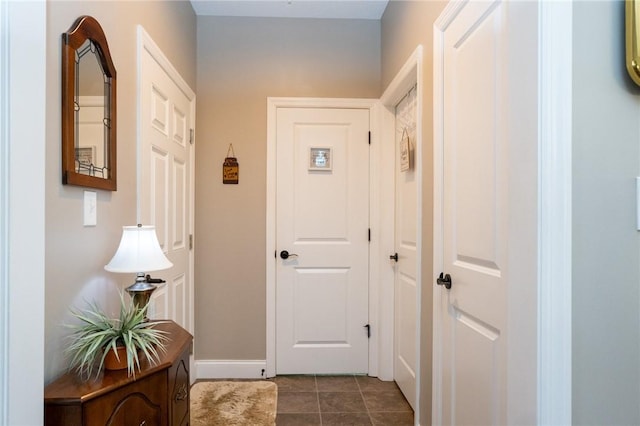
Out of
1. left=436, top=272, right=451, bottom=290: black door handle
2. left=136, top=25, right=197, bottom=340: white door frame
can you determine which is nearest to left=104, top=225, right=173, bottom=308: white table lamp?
left=136, top=25, right=197, bottom=340: white door frame

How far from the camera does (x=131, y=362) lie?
1.11 metres

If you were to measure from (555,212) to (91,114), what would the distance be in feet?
4.99

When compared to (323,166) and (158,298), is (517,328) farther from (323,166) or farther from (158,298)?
(323,166)

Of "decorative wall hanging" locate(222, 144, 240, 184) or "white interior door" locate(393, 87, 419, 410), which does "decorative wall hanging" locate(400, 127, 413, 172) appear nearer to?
"white interior door" locate(393, 87, 419, 410)

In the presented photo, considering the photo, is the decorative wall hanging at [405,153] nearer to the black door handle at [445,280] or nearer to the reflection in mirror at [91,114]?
the black door handle at [445,280]

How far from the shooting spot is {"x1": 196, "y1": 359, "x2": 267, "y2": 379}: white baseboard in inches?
108

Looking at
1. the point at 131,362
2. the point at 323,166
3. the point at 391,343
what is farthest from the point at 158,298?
the point at 391,343

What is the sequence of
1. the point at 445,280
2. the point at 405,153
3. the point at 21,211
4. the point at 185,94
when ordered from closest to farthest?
the point at 21,211 < the point at 445,280 < the point at 405,153 < the point at 185,94

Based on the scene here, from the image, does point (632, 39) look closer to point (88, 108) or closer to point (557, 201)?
point (557, 201)

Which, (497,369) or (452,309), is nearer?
(497,369)

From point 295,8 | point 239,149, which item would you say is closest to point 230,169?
point 239,149

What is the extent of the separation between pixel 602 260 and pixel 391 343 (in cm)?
204

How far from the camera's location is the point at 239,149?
279cm

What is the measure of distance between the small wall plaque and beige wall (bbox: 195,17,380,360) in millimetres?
362
